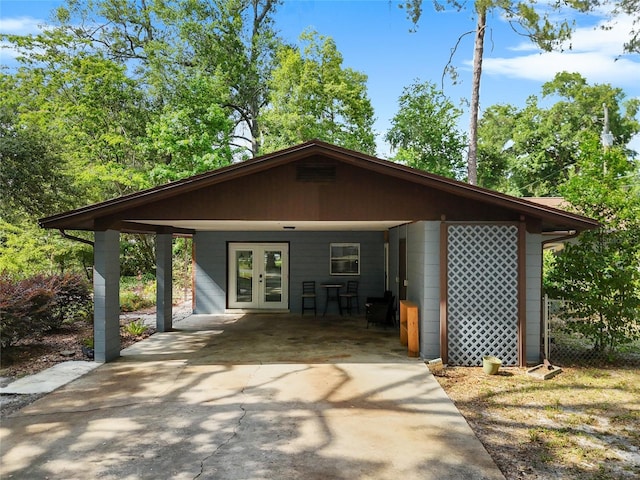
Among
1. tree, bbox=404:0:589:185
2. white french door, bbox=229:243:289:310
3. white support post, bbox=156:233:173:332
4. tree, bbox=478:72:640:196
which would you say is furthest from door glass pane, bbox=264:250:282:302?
tree, bbox=478:72:640:196

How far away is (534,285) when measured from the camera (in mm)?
6793

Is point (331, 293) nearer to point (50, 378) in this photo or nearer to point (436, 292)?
point (436, 292)

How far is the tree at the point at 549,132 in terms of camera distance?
75.4ft

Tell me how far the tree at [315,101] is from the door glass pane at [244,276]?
26.0 ft

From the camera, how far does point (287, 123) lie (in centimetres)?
1805

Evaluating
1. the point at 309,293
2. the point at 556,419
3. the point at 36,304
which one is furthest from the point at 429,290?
the point at 36,304

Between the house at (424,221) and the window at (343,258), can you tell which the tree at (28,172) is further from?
the window at (343,258)

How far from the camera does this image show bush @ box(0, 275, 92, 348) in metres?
7.05

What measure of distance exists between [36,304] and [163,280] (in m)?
2.29

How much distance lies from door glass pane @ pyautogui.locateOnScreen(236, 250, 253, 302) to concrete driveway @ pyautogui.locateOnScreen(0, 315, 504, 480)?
441cm

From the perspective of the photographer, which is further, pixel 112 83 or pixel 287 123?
pixel 287 123

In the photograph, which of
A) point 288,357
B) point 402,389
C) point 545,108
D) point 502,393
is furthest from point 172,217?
point 545,108

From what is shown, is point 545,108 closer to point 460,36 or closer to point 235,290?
point 460,36

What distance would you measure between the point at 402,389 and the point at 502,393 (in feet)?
4.09
